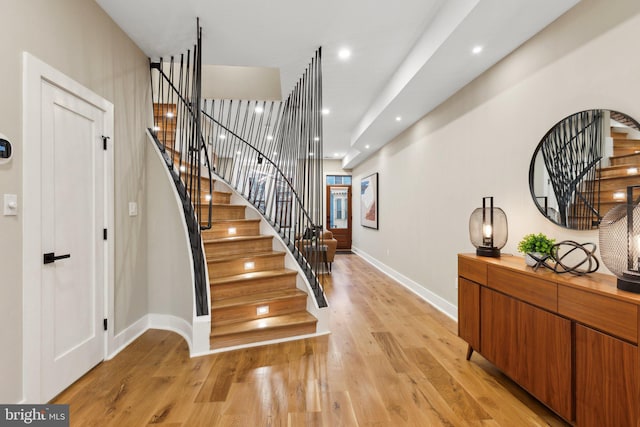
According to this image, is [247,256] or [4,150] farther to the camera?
[247,256]

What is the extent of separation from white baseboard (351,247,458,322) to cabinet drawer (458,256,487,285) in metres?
1.07

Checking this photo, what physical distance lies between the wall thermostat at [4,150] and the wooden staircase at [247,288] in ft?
4.06

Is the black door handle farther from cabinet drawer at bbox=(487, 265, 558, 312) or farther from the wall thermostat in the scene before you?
cabinet drawer at bbox=(487, 265, 558, 312)

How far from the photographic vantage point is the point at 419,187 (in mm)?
4383

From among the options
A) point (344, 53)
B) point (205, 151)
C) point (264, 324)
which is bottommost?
point (264, 324)

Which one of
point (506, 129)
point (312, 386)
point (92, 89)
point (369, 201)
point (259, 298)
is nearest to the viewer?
point (312, 386)

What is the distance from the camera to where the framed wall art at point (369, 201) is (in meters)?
6.59

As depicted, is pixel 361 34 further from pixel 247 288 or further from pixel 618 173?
pixel 247 288

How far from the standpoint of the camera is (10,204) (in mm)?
1628

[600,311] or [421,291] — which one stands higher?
[600,311]

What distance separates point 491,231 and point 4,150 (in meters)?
3.31

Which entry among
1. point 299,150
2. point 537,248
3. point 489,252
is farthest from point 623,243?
point 299,150

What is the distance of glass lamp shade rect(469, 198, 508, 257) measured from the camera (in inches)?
92.4

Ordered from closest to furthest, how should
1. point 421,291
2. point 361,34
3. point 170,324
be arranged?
1. point 361,34
2. point 170,324
3. point 421,291
